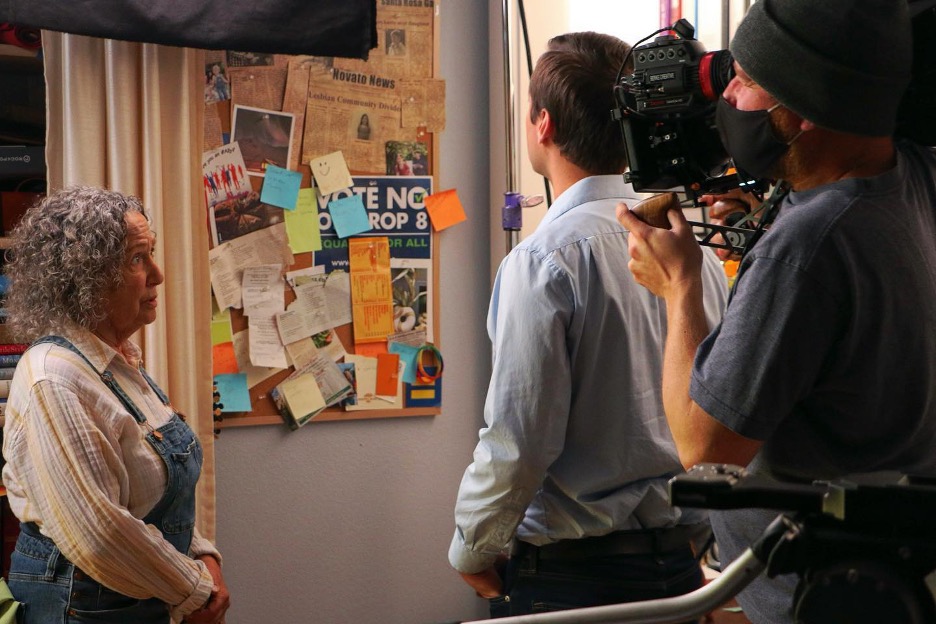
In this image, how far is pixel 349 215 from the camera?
9.28ft

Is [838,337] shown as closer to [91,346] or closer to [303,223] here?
[91,346]

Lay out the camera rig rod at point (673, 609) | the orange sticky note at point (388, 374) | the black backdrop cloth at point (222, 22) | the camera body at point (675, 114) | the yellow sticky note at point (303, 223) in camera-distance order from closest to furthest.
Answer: the camera rig rod at point (673, 609), the camera body at point (675, 114), the black backdrop cloth at point (222, 22), the yellow sticky note at point (303, 223), the orange sticky note at point (388, 374)

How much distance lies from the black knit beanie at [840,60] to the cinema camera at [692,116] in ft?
0.38

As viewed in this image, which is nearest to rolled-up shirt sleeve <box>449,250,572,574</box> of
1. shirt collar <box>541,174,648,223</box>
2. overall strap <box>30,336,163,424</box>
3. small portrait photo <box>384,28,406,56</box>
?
shirt collar <box>541,174,648,223</box>

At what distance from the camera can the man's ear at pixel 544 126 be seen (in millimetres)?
1609

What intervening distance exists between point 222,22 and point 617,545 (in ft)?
5.35

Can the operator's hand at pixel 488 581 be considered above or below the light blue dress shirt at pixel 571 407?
below

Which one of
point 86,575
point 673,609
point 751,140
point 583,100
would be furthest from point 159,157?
point 673,609

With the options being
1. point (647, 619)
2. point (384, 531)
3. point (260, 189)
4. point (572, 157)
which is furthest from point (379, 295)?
point (647, 619)

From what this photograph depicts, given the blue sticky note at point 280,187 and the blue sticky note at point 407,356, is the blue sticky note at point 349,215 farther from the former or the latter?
the blue sticky note at point 407,356

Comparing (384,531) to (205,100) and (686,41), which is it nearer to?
(205,100)

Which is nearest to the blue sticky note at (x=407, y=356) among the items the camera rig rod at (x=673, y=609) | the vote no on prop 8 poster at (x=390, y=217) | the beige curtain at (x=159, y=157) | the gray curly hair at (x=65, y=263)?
the vote no on prop 8 poster at (x=390, y=217)

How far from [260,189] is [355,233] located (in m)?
0.31

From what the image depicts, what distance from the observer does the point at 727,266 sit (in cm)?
222
